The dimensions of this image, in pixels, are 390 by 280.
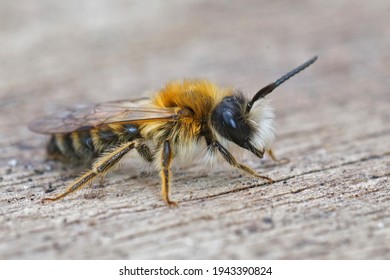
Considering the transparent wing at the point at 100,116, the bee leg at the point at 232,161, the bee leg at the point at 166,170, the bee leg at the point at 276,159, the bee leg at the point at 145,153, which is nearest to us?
the bee leg at the point at 166,170

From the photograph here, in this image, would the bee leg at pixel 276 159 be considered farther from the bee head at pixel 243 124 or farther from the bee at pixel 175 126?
the bee head at pixel 243 124

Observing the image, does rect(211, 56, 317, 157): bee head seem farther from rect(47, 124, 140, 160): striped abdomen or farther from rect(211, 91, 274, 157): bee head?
rect(47, 124, 140, 160): striped abdomen

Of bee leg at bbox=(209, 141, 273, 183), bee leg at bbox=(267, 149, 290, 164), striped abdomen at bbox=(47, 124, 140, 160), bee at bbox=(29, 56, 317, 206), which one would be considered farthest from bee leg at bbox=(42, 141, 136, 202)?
bee leg at bbox=(267, 149, 290, 164)

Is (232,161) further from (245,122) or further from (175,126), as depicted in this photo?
(175,126)

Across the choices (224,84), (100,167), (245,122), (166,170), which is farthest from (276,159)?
(224,84)

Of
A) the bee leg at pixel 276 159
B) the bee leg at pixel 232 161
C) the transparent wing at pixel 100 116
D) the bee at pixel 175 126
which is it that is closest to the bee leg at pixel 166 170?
the bee at pixel 175 126

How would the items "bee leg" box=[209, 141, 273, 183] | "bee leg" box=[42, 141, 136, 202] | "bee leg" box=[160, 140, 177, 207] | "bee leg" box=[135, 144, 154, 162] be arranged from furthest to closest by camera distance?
"bee leg" box=[135, 144, 154, 162]
"bee leg" box=[209, 141, 273, 183]
"bee leg" box=[42, 141, 136, 202]
"bee leg" box=[160, 140, 177, 207]

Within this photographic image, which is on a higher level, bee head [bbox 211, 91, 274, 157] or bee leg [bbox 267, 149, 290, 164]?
bee head [bbox 211, 91, 274, 157]
